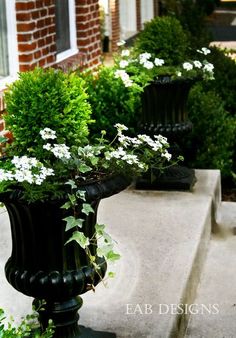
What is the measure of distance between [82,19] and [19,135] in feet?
17.2

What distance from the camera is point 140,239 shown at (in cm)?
565

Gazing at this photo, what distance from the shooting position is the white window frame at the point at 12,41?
714cm

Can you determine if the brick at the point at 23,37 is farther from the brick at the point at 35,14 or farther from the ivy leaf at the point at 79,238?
the ivy leaf at the point at 79,238

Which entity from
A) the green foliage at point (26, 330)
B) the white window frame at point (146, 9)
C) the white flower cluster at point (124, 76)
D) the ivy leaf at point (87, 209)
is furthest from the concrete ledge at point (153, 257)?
the white window frame at point (146, 9)

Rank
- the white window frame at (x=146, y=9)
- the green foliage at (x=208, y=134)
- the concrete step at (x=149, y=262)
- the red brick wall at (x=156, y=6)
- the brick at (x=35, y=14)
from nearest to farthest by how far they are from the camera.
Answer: the concrete step at (x=149, y=262), the brick at (x=35, y=14), the green foliage at (x=208, y=134), the white window frame at (x=146, y=9), the red brick wall at (x=156, y=6)

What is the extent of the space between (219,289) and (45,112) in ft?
7.13

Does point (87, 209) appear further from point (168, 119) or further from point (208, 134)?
point (208, 134)

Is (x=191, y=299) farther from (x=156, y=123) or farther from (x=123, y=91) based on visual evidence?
(x=123, y=91)

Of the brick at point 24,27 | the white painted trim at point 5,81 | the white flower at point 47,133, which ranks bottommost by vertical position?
the white painted trim at point 5,81

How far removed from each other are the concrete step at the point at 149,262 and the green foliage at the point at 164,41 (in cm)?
114

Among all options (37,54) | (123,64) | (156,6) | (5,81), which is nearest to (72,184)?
(123,64)

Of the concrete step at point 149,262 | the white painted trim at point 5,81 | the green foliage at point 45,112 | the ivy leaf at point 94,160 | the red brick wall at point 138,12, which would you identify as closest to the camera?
the ivy leaf at point 94,160

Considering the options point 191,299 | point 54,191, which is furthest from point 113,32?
point 54,191

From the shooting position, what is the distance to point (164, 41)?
6918 millimetres
